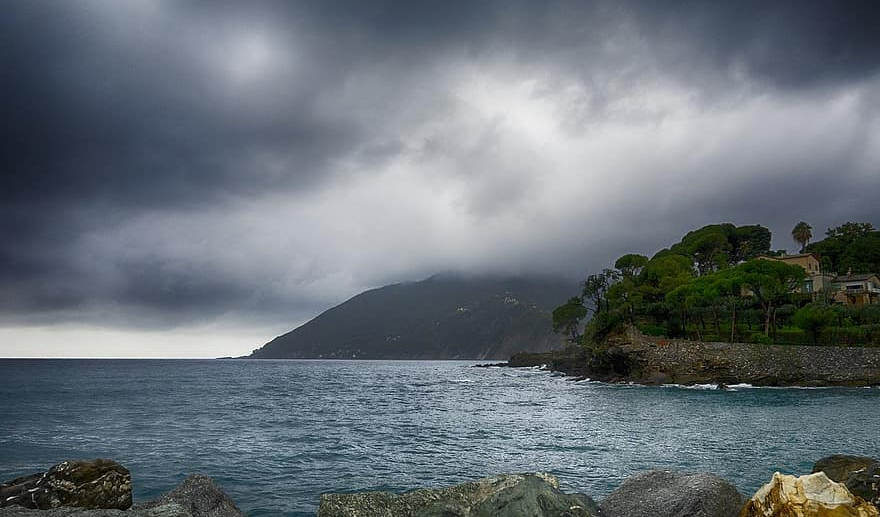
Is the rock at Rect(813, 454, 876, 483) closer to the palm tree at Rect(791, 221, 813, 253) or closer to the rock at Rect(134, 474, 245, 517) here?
the rock at Rect(134, 474, 245, 517)

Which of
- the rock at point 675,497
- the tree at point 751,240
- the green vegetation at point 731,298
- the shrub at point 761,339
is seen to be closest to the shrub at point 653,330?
the green vegetation at point 731,298

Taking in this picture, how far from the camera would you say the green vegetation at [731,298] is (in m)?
84.4

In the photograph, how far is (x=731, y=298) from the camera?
91250 millimetres

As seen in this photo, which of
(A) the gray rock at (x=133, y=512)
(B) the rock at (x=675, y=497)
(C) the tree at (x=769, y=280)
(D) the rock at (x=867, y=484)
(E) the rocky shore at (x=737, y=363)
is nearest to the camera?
(A) the gray rock at (x=133, y=512)

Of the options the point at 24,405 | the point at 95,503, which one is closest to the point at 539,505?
the point at 95,503

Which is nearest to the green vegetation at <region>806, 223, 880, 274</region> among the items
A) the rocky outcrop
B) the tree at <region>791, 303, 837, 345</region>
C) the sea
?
the tree at <region>791, 303, 837, 345</region>

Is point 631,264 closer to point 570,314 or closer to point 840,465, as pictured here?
point 570,314

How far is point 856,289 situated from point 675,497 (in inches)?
4974

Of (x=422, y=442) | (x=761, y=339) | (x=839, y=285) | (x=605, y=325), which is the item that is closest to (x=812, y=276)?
(x=839, y=285)

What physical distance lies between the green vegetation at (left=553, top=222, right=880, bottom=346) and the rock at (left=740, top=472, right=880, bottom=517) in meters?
86.9

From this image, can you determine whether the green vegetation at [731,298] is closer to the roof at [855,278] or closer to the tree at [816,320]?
the tree at [816,320]

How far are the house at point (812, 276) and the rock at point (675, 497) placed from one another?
356 feet

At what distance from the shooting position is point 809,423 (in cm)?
3372

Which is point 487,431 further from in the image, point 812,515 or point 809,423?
point 812,515
